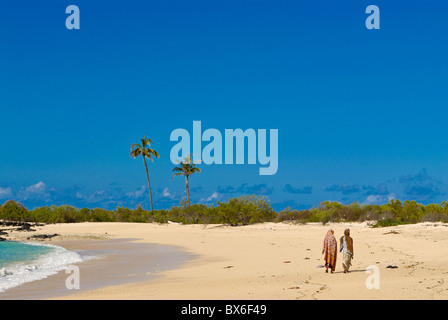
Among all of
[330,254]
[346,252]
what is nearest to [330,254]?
[330,254]

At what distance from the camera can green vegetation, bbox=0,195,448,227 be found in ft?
148

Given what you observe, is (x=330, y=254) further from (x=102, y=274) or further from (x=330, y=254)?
(x=102, y=274)

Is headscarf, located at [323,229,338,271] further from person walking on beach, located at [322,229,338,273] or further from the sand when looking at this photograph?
the sand

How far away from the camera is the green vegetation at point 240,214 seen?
45.2 meters


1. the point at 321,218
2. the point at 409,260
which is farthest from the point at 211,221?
the point at 409,260

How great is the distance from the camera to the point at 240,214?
54.5 meters

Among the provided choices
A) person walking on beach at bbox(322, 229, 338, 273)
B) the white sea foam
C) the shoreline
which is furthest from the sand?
the white sea foam

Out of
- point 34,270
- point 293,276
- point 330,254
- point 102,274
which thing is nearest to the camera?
point 293,276

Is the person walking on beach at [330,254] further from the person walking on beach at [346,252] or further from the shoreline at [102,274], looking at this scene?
the shoreline at [102,274]

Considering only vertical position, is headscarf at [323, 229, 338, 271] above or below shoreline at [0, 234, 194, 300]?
above

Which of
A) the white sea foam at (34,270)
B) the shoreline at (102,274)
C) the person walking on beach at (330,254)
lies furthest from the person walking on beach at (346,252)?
the white sea foam at (34,270)

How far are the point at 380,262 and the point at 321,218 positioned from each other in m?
31.0
